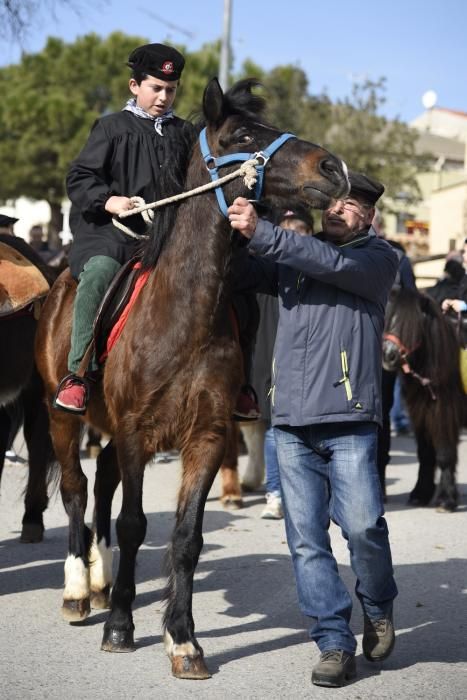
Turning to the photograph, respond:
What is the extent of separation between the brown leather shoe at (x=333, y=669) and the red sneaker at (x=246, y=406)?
143 cm

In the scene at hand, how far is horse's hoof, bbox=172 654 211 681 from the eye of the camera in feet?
17.4

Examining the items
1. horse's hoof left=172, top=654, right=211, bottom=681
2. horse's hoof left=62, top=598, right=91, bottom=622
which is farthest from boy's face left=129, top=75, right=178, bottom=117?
horse's hoof left=172, top=654, right=211, bottom=681

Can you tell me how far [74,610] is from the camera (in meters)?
6.34

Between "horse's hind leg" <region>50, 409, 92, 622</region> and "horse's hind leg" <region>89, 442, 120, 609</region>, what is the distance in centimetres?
8

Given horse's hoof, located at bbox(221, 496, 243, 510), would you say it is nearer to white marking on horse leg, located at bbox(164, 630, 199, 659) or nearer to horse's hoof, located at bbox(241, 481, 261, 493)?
horse's hoof, located at bbox(241, 481, 261, 493)

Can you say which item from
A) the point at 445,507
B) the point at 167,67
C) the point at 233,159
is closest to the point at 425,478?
the point at 445,507

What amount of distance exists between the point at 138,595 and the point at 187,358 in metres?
2.09

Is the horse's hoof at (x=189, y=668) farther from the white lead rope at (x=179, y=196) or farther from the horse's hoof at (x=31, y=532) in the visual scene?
the horse's hoof at (x=31, y=532)

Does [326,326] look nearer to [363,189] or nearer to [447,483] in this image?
[363,189]

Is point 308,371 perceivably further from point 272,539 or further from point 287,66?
point 287,66

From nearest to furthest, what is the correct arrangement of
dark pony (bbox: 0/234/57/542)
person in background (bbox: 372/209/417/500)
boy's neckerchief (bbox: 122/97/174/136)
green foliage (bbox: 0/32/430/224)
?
1. boy's neckerchief (bbox: 122/97/174/136)
2. dark pony (bbox: 0/234/57/542)
3. person in background (bbox: 372/209/417/500)
4. green foliage (bbox: 0/32/430/224)

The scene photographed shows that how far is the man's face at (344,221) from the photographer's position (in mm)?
5592

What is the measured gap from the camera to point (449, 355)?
11.0m

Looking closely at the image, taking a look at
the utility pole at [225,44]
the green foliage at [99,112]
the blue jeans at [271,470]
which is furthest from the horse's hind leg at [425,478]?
the green foliage at [99,112]
